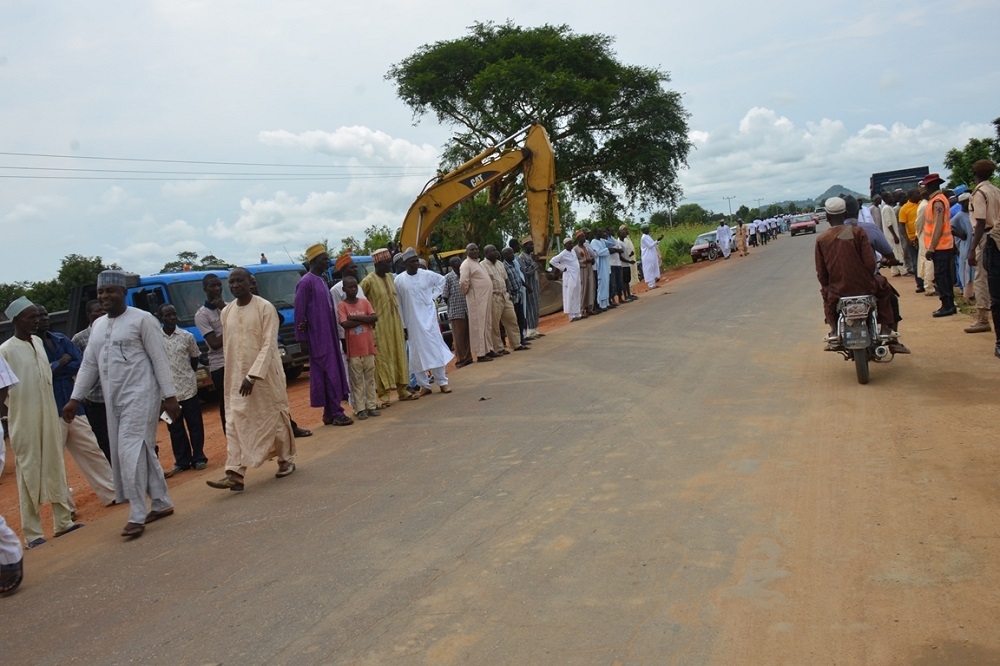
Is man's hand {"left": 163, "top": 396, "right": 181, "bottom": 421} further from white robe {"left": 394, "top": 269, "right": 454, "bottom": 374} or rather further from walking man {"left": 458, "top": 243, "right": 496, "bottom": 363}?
walking man {"left": 458, "top": 243, "right": 496, "bottom": 363}

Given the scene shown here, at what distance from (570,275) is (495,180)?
2.60 meters

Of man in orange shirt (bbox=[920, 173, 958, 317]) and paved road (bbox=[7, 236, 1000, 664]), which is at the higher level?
man in orange shirt (bbox=[920, 173, 958, 317])

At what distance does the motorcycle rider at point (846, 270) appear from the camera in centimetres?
888

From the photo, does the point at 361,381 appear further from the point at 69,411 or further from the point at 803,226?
the point at 803,226

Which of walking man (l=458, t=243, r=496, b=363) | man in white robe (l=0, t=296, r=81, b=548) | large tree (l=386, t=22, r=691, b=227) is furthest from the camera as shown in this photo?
large tree (l=386, t=22, r=691, b=227)

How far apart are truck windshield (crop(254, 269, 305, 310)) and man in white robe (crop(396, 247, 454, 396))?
5.81 metres

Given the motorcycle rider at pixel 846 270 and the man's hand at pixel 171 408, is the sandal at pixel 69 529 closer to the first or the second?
the man's hand at pixel 171 408

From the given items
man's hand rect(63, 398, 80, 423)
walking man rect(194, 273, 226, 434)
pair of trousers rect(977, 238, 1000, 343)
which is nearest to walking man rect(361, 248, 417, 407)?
walking man rect(194, 273, 226, 434)

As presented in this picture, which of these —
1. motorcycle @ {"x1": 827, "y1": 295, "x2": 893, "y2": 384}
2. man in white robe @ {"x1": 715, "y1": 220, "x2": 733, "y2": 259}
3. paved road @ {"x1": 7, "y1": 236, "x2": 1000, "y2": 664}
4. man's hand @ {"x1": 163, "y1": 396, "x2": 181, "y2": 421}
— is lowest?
paved road @ {"x1": 7, "y1": 236, "x2": 1000, "y2": 664}

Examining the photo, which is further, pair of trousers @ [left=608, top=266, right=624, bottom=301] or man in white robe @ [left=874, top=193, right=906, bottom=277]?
pair of trousers @ [left=608, top=266, right=624, bottom=301]

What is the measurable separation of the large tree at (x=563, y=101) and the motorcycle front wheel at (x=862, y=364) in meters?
26.4

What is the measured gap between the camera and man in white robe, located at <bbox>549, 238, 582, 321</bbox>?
18625mm

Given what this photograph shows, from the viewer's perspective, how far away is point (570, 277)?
19000mm

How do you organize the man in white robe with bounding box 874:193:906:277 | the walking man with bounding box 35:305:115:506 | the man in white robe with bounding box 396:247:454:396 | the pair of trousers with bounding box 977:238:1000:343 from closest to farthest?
the walking man with bounding box 35:305:115:506 → the pair of trousers with bounding box 977:238:1000:343 → the man in white robe with bounding box 396:247:454:396 → the man in white robe with bounding box 874:193:906:277
